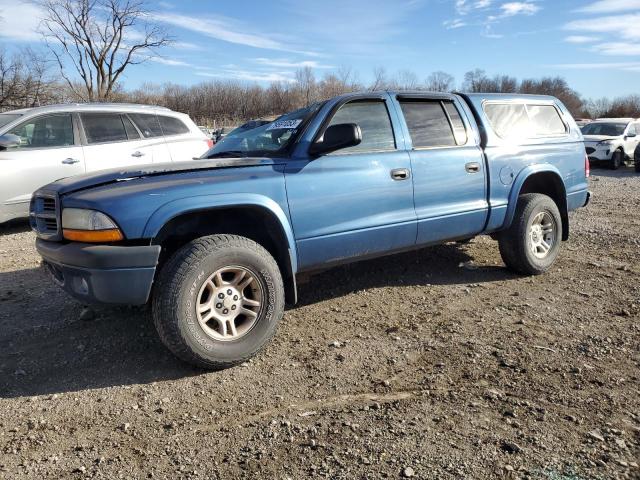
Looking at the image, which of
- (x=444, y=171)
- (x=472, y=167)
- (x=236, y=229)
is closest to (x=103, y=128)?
(x=236, y=229)

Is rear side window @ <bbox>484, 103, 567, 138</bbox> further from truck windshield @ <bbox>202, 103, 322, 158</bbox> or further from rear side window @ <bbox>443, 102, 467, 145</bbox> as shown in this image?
truck windshield @ <bbox>202, 103, 322, 158</bbox>

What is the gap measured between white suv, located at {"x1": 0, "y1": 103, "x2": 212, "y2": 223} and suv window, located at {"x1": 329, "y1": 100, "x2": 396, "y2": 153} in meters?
3.95

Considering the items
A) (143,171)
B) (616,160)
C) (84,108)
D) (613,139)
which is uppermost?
(84,108)

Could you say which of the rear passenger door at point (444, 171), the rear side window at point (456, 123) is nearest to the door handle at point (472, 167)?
the rear passenger door at point (444, 171)

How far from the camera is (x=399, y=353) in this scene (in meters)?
3.42

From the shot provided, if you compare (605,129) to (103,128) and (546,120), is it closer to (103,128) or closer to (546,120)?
A: (546,120)

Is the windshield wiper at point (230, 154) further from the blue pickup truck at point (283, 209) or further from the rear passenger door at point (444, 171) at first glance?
the rear passenger door at point (444, 171)

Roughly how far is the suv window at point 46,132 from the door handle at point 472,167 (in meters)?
5.86

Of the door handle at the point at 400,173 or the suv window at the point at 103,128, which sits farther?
the suv window at the point at 103,128

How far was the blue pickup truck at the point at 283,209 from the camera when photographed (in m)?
2.97

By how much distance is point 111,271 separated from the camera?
2.89 meters

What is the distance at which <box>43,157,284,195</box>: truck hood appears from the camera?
3167 mm

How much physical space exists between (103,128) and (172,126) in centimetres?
112

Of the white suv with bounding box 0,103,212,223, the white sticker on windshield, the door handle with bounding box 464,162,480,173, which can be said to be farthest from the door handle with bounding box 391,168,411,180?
the white suv with bounding box 0,103,212,223
